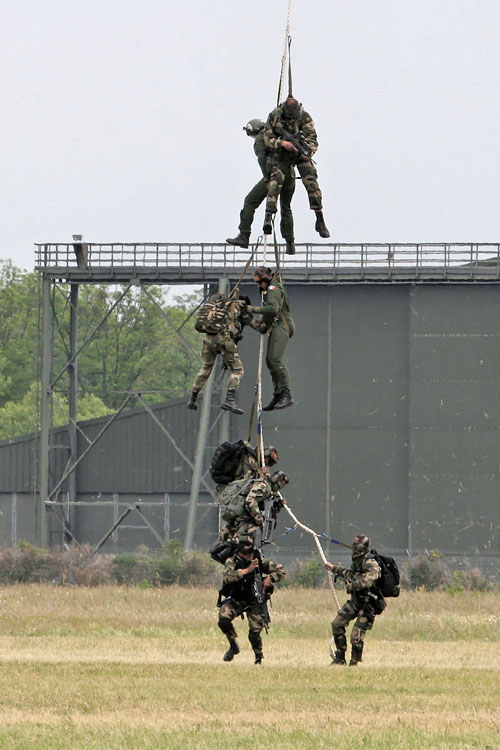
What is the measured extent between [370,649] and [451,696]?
→ 9566mm

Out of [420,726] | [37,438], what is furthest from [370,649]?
[37,438]

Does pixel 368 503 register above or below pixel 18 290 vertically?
below

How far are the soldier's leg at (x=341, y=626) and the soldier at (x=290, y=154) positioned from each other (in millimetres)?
7736

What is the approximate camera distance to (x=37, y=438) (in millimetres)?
58125

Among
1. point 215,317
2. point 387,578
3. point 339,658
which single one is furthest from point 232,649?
point 215,317

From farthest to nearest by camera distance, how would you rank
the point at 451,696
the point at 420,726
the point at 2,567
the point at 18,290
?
1. the point at 18,290
2. the point at 2,567
3. the point at 451,696
4. the point at 420,726

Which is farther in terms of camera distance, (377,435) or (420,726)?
(377,435)

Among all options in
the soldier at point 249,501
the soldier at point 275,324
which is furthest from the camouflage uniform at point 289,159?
the soldier at point 249,501

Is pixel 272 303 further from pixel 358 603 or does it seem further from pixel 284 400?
pixel 358 603

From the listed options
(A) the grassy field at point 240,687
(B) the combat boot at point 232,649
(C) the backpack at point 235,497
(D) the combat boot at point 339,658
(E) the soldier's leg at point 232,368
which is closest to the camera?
(A) the grassy field at point 240,687

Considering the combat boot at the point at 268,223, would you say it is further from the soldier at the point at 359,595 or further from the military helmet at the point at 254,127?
the soldier at the point at 359,595

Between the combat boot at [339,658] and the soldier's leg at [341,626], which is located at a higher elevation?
the soldier's leg at [341,626]

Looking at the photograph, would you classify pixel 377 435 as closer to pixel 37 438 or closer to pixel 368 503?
pixel 368 503

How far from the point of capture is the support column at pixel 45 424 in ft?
180
